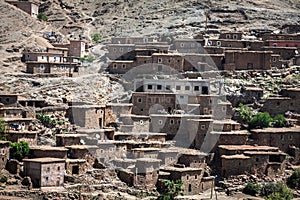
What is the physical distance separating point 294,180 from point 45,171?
14.4 metres

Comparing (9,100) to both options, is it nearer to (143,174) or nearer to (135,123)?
(135,123)

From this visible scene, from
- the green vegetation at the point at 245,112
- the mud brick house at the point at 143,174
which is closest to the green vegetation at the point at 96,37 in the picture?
the green vegetation at the point at 245,112

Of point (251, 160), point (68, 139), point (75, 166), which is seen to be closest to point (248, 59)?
point (251, 160)

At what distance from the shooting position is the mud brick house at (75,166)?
139 feet

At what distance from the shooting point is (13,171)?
4200cm

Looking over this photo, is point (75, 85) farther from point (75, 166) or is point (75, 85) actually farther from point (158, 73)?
point (75, 166)

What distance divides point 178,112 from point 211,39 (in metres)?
10.9

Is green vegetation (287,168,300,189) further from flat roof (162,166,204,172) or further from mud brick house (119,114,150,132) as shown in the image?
mud brick house (119,114,150,132)

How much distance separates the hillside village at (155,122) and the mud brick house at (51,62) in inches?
3.5

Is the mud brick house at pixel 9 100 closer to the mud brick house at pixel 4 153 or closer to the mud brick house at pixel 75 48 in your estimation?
the mud brick house at pixel 4 153

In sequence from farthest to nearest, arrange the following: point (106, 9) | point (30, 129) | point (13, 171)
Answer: point (106, 9) < point (30, 129) < point (13, 171)

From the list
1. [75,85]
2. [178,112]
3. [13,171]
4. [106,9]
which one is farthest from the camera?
[106,9]

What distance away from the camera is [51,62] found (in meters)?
54.3

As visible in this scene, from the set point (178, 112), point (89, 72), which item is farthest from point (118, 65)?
point (178, 112)
